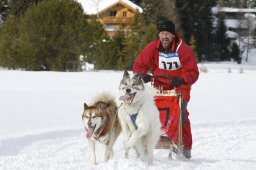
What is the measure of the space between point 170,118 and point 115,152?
4.93 ft

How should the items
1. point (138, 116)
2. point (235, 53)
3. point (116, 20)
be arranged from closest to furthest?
point (138, 116)
point (116, 20)
point (235, 53)

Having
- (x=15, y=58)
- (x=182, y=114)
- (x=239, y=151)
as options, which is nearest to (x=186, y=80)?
(x=182, y=114)

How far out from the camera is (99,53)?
31.7 m

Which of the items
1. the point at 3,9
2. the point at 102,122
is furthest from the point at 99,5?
the point at 102,122

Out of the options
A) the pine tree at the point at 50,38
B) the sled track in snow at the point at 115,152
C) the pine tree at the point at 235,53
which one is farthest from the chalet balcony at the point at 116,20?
the sled track in snow at the point at 115,152

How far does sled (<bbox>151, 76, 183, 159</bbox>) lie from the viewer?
670 centimetres

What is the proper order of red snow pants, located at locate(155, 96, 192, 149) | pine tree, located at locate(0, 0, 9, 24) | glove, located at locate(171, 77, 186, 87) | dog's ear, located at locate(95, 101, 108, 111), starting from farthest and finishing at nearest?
1. pine tree, located at locate(0, 0, 9, 24)
2. red snow pants, located at locate(155, 96, 192, 149)
3. glove, located at locate(171, 77, 186, 87)
4. dog's ear, located at locate(95, 101, 108, 111)

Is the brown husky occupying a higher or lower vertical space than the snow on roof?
lower

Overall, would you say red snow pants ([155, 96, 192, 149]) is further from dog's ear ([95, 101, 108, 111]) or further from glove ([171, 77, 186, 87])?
dog's ear ([95, 101, 108, 111])

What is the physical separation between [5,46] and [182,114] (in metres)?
24.4

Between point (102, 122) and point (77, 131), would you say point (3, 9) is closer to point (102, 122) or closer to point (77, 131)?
point (77, 131)

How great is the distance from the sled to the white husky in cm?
60

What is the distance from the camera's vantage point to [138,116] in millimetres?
5879

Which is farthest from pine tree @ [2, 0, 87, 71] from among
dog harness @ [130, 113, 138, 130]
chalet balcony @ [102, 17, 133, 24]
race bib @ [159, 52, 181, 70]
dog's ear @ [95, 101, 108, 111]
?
chalet balcony @ [102, 17, 133, 24]
